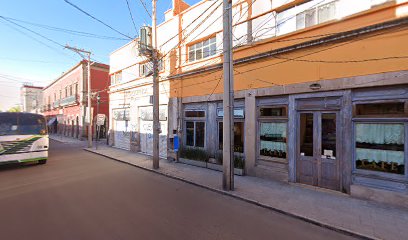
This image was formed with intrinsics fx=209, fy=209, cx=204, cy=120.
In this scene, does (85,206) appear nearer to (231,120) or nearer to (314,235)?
(231,120)

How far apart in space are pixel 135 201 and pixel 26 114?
848 cm

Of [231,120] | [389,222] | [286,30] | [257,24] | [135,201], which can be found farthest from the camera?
[257,24]

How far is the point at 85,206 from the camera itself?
209 inches

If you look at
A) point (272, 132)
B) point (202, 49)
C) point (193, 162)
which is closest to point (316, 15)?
point (272, 132)

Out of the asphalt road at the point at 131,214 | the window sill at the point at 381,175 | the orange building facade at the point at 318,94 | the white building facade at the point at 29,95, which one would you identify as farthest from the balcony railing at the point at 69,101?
the white building facade at the point at 29,95

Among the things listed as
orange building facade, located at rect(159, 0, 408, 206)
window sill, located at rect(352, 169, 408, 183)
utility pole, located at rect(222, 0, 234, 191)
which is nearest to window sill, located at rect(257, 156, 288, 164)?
orange building facade, located at rect(159, 0, 408, 206)

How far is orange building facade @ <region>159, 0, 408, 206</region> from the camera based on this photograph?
559 cm

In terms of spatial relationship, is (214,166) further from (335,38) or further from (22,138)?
(22,138)

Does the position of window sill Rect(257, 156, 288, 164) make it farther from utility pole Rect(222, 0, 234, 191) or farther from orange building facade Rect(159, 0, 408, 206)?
utility pole Rect(222, 0, 234, 191)

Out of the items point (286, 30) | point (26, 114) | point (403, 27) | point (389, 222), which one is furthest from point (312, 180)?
point (26, 114)

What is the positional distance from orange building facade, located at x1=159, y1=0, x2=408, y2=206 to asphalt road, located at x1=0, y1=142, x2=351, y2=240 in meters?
2.72

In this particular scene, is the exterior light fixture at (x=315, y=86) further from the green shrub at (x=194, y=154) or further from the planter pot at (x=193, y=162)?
the planter pot at (x=193, y=162)

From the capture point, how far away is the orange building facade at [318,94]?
18.3ft

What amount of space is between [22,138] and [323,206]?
40.0 ft
